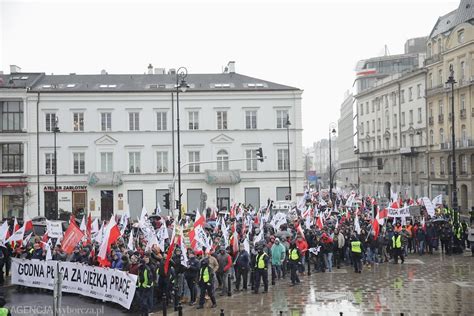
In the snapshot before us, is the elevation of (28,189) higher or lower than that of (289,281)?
higher

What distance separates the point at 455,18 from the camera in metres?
59.0

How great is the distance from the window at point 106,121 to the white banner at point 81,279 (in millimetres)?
32436

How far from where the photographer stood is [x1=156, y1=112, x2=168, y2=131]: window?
163 ft

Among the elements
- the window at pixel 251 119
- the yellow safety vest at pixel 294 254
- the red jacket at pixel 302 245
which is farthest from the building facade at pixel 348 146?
the yellow safety vest at pixel 294 254

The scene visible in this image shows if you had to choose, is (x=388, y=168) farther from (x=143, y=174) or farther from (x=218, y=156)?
(x=143, y=174)

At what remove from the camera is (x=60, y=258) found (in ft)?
56.9

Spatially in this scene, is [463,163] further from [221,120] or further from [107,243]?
[107,243]

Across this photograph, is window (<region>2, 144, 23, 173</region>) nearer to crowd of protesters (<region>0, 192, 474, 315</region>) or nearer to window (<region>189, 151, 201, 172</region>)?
window (<region>189, 151, 201, 172</region>)

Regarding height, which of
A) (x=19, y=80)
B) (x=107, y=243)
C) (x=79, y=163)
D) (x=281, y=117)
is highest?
(x=19, y=80)

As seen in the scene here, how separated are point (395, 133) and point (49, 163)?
45.6 metres

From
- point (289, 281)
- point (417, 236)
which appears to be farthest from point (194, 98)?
point (289, 281)

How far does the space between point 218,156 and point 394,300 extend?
116 feet

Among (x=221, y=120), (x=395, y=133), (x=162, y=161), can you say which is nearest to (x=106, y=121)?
(x=162, y=161)

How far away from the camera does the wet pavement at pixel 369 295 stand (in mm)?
14469
